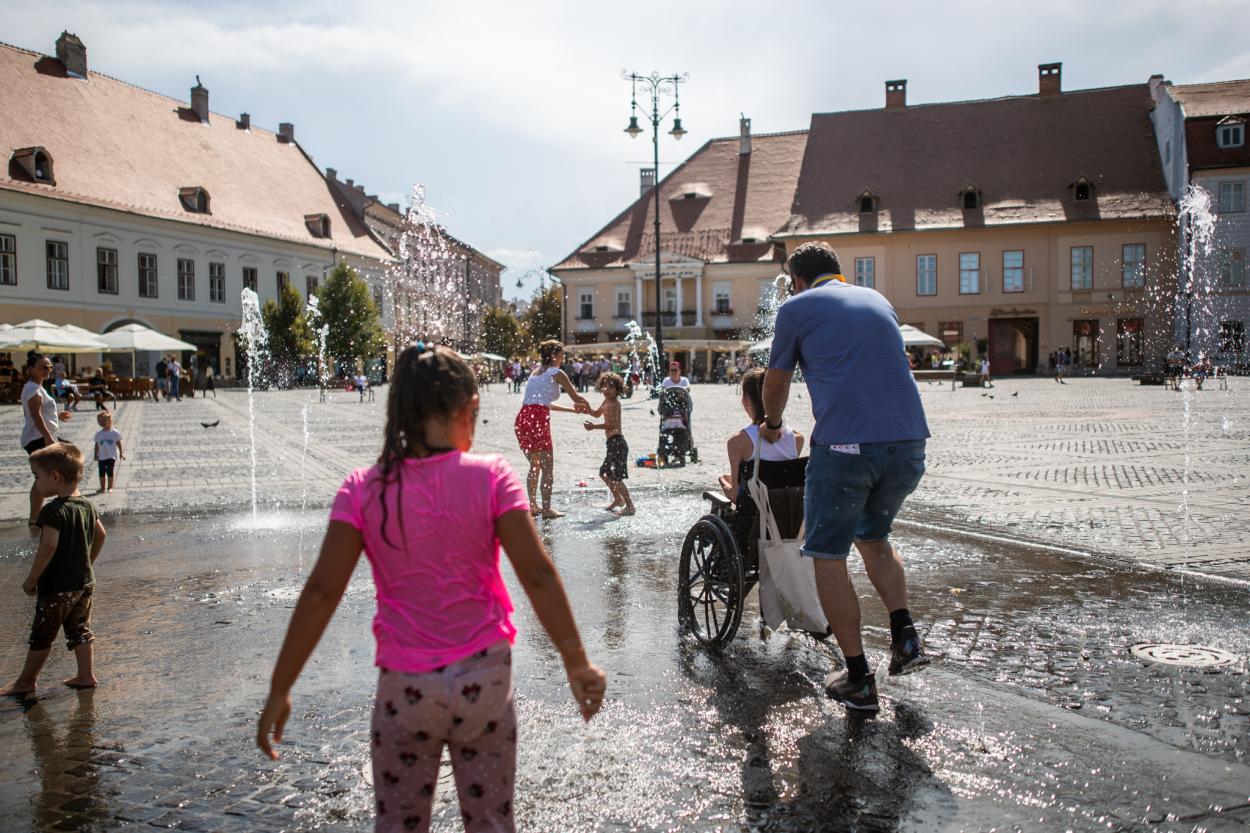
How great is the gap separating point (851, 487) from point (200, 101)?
59.8 metres

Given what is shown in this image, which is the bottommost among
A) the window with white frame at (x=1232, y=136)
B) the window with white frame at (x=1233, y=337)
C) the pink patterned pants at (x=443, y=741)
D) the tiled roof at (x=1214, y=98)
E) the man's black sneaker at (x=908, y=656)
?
the man's black sneaker at (x=908, y=656)

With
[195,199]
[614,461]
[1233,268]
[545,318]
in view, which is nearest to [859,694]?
[614,461]

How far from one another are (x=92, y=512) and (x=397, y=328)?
67.4 metres

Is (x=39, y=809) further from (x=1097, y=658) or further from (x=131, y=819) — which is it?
(x=1097, y=658)

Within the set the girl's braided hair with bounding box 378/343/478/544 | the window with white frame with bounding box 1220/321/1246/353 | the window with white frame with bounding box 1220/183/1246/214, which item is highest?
the window with white frame with bounding box 1220/183/1246/214

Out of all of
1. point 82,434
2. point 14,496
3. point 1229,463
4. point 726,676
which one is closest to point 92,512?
point 726,676

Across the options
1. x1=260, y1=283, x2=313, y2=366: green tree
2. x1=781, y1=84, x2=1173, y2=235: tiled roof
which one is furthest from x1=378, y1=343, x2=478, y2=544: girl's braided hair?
x1=781, y1=84, x2=1173, y2=235: tiled roof

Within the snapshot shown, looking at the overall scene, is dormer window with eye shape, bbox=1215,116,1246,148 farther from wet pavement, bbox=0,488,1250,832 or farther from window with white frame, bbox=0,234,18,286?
window with white frame, bbox=0,234,18,286

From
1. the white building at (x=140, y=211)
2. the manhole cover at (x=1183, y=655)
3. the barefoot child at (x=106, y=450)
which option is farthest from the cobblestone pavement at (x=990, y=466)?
the white building at (x=140, y=211)

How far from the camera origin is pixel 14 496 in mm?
11820

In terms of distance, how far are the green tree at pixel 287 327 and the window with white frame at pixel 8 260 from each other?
1230 cm

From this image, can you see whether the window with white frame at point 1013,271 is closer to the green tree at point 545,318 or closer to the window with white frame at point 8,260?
the green tree at point 545,318

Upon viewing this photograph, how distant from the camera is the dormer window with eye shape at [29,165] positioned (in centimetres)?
4141

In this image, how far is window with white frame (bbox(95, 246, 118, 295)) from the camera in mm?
44906
